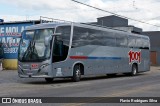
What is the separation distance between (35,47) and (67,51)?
1.97 m

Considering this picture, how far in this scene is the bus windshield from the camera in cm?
2278

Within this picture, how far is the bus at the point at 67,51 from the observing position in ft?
74.8

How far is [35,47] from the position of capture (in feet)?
75.6

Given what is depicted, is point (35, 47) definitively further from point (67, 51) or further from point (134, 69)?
point (134, 69)

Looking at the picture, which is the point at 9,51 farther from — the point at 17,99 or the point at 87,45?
the point at 17,99

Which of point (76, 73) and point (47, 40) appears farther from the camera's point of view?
point (76, 73)

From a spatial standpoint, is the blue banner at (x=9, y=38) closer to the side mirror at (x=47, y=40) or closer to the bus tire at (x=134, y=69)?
the bus tire at (x=134, y=69)

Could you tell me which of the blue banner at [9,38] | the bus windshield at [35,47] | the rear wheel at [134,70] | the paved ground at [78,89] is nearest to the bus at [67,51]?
the bus windshield at [35,47]

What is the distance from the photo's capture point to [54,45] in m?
23.0

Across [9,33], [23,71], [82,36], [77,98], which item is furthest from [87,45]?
[9,33]

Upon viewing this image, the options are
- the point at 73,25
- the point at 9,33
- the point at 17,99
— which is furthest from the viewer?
the point at 9,33

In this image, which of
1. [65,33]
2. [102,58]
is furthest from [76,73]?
[102,58]

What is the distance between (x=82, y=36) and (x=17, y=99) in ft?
36.6

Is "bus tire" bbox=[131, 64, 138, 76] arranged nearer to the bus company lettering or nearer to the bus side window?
the bus company lettering
